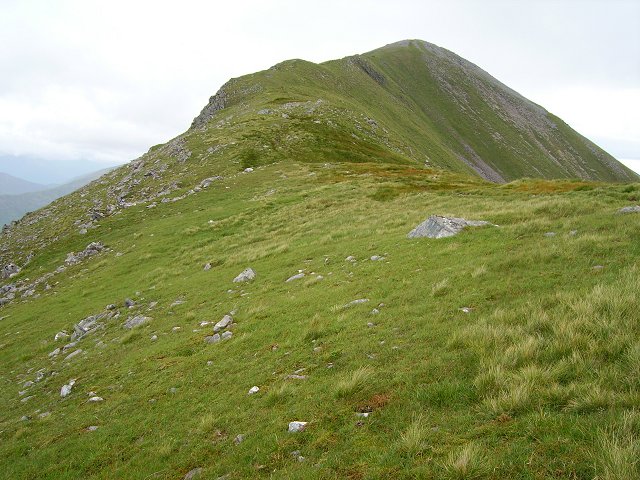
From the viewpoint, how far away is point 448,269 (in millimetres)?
15172

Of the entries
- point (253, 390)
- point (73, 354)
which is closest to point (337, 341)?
point (253, 390)

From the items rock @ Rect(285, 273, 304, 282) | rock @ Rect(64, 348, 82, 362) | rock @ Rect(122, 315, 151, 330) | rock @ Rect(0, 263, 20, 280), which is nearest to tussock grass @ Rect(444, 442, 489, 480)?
rock @ Rect(285, 273, 304, 282)

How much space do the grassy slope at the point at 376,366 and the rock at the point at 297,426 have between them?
0.52 ft

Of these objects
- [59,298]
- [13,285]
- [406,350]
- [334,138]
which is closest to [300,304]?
[406,350]

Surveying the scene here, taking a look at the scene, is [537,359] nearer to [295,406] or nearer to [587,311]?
[587,311]

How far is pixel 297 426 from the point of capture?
26.3 ft

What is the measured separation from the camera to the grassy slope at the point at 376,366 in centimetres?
615

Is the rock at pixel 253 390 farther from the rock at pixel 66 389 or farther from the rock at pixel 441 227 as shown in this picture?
the rock at pixel 441 227

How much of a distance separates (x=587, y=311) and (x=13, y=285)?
42656 mm

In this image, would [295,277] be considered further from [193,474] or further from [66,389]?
[193,474]

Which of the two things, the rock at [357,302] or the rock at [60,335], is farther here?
the rock at [60,335]

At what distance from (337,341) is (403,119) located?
12537cm

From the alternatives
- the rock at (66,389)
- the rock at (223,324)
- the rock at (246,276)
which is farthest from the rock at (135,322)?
the rock at (223,324)

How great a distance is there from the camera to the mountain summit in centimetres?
7050
